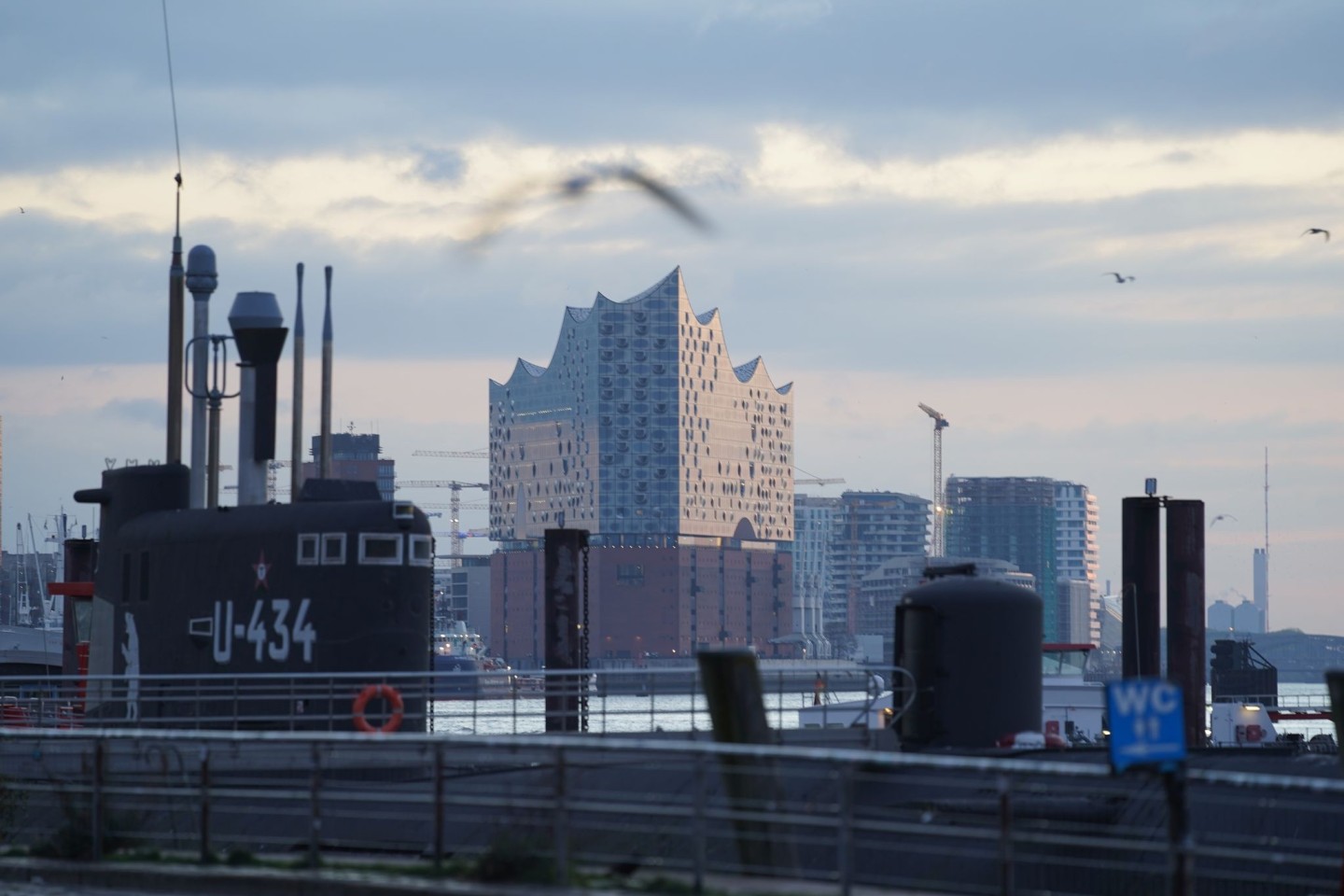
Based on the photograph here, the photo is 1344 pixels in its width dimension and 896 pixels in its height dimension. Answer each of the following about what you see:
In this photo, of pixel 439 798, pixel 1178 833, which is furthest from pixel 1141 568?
pixel 1178 833

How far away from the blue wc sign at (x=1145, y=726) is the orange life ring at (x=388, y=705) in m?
11.3

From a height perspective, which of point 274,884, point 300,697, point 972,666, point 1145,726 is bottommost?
point 274,884

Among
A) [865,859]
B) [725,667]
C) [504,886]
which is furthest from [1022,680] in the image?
[504,886]

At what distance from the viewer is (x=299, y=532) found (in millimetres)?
22203

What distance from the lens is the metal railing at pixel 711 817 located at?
13711 mm

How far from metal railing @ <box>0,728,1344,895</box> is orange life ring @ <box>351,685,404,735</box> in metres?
0.71

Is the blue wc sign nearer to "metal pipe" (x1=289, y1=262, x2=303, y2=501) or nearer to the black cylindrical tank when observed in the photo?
the black cylindrical tank

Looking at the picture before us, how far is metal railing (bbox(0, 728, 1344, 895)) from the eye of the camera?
13711 mm

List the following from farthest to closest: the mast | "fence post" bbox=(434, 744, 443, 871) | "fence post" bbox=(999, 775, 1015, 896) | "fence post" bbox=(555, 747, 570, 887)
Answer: the mast
"fence post" bbox=(434, 744, 443, 871)
"fence post" bbox=(555, 747, 570, 887)
"fence post" bbox=(999, 775, 1015, 896)

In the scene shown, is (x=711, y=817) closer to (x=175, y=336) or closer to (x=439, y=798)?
(x=439, y=798)

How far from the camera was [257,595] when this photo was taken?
74.1 ft

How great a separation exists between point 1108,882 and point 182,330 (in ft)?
74.4

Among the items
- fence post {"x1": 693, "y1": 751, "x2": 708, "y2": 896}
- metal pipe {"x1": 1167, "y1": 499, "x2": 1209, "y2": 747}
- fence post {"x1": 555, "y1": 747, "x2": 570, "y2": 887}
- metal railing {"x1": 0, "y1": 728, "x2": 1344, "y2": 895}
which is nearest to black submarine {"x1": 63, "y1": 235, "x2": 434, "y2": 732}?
metal railing {"x1": 0, "y1": 728, "x2": 1344, "y2": 895}

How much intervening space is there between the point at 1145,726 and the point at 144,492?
55.9 feet
